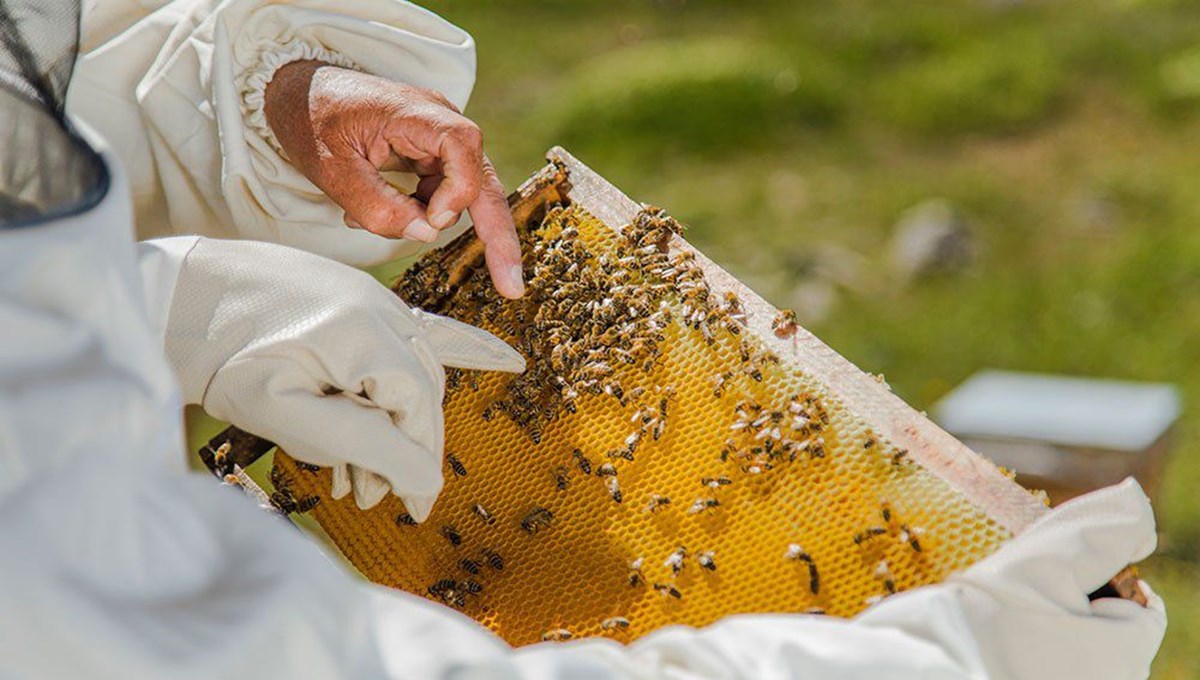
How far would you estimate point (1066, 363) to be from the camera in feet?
16.9

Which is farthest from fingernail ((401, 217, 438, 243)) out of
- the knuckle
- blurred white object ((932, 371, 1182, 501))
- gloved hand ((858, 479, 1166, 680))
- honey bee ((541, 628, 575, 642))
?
blurred white object ((932, 371, 1182, 501))

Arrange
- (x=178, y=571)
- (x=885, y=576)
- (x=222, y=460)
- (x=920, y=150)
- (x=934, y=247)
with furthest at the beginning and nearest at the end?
(x=920, y=150) < (x=934, y=247) < (x=222, y=460) < (x=885, y=576) < (x=178, y=571)

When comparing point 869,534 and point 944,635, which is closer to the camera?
point 944,635

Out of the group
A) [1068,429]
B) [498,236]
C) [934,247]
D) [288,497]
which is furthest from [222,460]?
[934,247]

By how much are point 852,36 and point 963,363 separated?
3.03 metres

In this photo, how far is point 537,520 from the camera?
1.97 m

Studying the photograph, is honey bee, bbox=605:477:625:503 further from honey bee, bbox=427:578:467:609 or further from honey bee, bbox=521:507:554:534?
honey bee, bbox=427:578:467:609

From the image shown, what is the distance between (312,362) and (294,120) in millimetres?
610

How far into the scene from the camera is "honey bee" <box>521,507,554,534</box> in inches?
77.5

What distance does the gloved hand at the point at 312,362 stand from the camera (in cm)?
179

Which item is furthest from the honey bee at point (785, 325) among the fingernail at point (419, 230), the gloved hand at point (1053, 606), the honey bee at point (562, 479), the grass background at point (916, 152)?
the grass background at point (916, 152)

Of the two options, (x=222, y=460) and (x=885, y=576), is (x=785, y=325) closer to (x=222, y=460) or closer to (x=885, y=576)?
(x=885, y=576)

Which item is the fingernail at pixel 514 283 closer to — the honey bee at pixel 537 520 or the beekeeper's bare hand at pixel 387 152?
the beekeeper's bare hand at pixel 387 152

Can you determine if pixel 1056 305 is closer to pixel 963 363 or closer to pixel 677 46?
pixel 963 363
